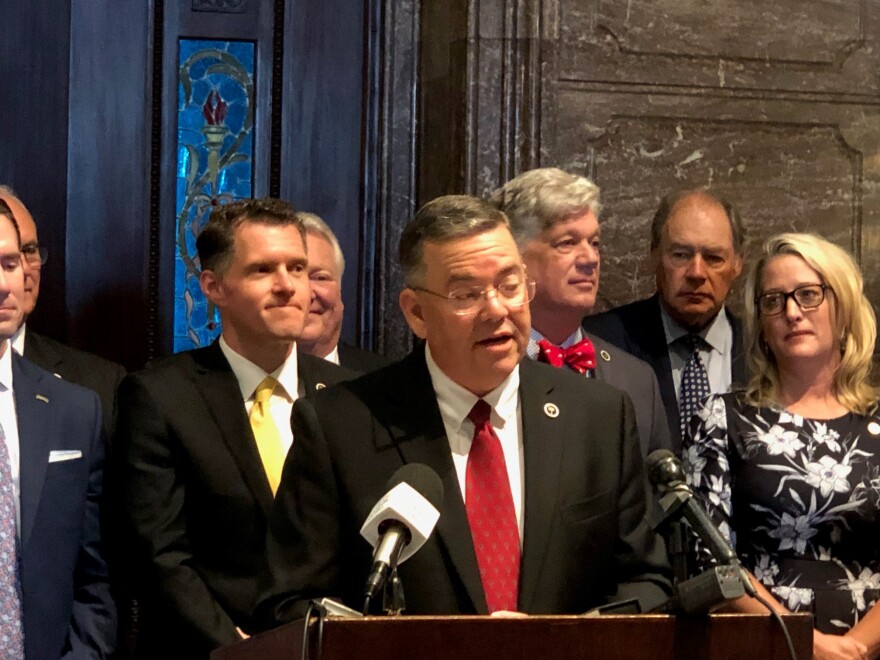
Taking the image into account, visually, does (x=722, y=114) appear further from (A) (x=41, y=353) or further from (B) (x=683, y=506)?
(B) (x=683, y=506)

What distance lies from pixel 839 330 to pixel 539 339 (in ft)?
2.62

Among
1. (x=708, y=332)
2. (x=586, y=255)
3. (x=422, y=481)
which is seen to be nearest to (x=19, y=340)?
(x=586, y=255)

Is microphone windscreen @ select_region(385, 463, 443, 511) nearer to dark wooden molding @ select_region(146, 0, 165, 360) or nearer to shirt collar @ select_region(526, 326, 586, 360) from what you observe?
shirt collar @ select_region(526, 326, 586, 360)

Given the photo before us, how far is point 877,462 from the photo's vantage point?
3883mm

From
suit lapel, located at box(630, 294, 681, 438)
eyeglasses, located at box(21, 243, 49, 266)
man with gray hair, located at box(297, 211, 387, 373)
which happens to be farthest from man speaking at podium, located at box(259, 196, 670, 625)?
eyeglasses, located at box(21, 243, 49, 266)

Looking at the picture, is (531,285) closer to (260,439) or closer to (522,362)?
(522,362)

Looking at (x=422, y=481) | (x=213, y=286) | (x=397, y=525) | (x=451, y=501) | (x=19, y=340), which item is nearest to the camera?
(x=397, y=525)

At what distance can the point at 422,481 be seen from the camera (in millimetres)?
2408

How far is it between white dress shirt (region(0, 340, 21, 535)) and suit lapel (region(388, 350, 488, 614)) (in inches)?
42.4

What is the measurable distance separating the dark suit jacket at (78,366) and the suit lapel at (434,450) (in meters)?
1.48

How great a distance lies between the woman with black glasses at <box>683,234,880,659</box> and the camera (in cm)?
379

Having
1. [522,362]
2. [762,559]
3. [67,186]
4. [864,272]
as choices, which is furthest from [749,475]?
[67,186]

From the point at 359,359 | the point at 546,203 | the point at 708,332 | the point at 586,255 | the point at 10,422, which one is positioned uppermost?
the point at 546,203

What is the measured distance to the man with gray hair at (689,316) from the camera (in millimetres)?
4703
